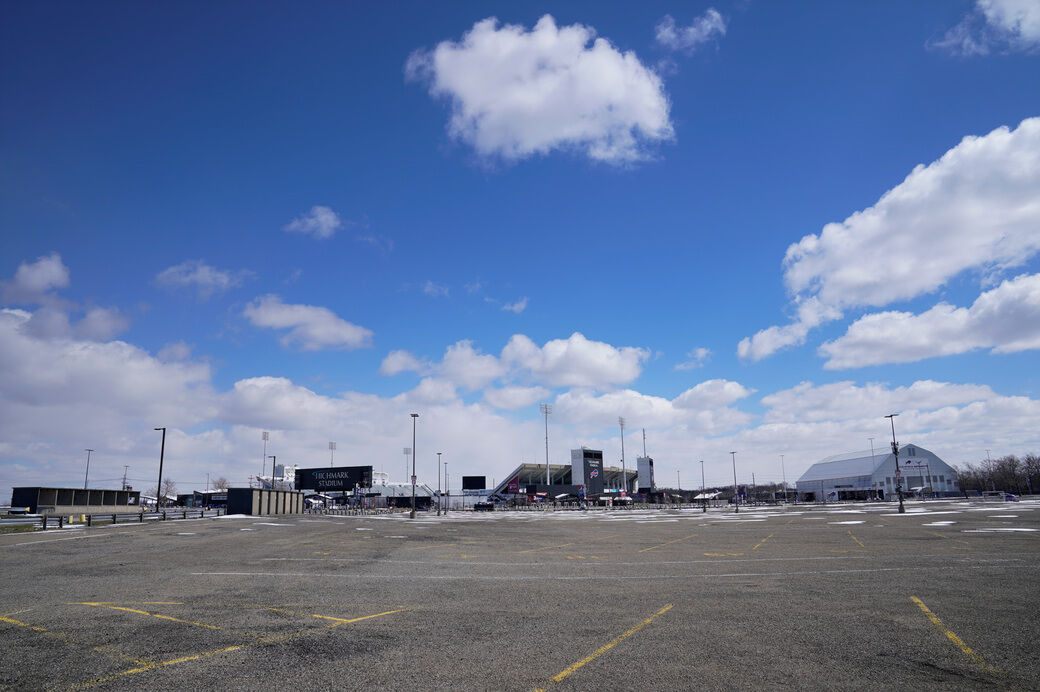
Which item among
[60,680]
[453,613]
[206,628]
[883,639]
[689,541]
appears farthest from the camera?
[689,541]

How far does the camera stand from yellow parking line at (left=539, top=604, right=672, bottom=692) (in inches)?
311

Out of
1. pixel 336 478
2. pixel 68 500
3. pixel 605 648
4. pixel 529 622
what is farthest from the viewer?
pixel 336 478

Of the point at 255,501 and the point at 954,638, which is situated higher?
the point at 954,638

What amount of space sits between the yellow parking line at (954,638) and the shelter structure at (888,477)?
499 ft

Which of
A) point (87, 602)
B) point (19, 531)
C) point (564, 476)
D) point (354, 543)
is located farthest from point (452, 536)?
point (564, 476)

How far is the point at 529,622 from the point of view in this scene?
36.2 feet

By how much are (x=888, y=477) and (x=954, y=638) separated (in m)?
172

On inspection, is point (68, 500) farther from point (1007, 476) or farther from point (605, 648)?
point (1007, 476)

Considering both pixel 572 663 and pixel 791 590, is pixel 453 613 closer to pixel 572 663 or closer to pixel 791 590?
pixel 572 663

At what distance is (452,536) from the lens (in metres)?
35.2

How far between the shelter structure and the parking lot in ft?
488

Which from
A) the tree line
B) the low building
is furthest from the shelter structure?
the low building

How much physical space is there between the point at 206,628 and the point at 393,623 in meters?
3.37

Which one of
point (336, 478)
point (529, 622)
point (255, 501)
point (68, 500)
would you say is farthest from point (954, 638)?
point (336, 478)
